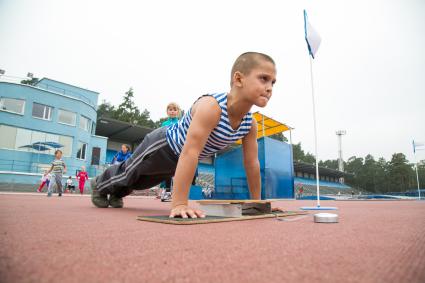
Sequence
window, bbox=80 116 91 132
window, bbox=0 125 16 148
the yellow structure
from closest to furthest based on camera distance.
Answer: the yellow structure → window, bbox=0 125 16 148 → window, bbox=80 116 91 132

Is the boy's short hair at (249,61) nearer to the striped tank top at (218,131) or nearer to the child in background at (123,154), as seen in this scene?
the striped tank top at (218,131)

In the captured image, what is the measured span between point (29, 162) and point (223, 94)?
18.5 meters

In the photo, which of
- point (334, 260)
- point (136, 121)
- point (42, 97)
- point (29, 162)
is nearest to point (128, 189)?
point (334, 260)

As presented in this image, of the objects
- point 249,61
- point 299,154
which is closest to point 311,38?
point 249,61

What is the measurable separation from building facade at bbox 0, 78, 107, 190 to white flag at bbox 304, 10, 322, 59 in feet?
53.3

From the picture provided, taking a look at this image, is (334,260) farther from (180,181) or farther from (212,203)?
(212,203)

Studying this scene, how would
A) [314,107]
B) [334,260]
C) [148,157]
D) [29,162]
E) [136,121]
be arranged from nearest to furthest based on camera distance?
[334,260] → [148,157] → [314,107] → [29,162] → [136,121]

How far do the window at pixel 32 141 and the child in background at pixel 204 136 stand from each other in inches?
685

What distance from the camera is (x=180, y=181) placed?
5.41 ft

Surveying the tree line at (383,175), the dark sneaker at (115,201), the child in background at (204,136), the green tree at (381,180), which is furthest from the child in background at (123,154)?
the green tree at (381,180)

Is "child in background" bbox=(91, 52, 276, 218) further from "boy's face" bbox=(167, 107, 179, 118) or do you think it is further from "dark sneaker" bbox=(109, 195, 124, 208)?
"boy's face" bbox=(167, 107, 179, 118)

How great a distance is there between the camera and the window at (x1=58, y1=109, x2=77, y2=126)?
A: 61.1ft

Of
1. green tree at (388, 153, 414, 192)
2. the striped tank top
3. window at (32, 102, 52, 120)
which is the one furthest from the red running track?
green tree at (388, 153, 414, 192)

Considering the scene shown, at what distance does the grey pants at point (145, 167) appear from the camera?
2.27m
